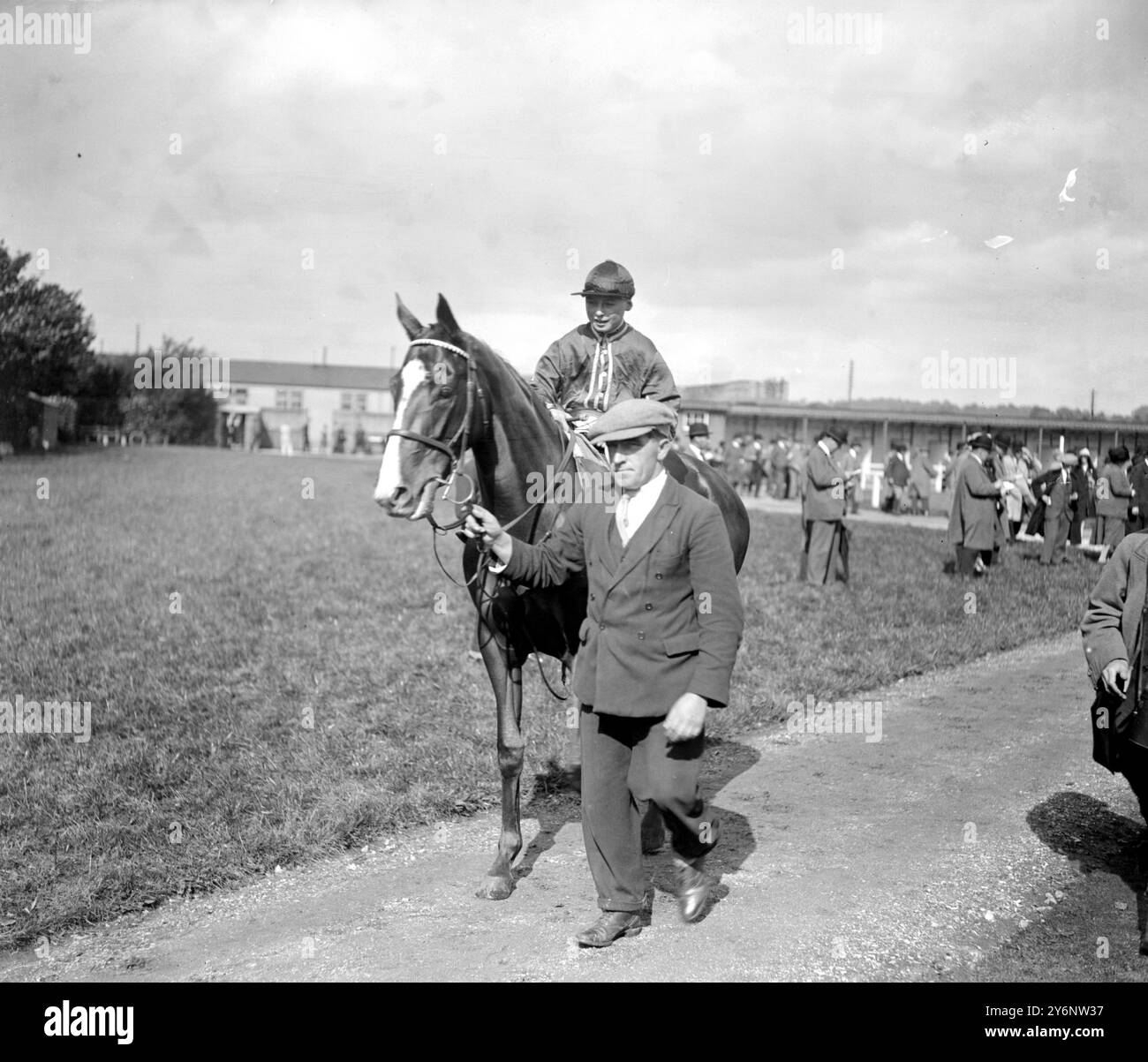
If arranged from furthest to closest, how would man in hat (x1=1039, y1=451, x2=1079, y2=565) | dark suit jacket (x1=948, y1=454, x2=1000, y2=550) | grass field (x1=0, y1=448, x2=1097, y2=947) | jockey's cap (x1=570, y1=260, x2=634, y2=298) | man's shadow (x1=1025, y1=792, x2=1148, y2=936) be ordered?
1. man in hat (x1=1039, y1=451, x2=1079, y2=565)
2. dark suit jacket (x1=948, y1=454, x2=1000, y2=550)
3. jockey's cap (x1=570, y1=260, x2=634, y2=298)
4. grass field (x1=0, y1=448, x2=1097, y2=947)
5. man's shadow (x1=1025, y1=792, x2=1148, y2=936)

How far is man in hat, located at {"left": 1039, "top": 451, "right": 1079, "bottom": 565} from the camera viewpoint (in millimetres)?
18016

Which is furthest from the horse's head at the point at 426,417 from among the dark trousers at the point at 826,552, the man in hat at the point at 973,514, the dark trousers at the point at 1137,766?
the man in hat at the point at 973,514

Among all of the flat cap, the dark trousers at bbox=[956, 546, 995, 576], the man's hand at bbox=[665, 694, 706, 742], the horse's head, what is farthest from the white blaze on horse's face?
the dark trousers at bbox=[956, 546, 995, 576]

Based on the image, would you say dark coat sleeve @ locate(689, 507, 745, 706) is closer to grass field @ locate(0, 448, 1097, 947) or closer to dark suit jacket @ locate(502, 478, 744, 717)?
dark suit jacket @ locate(502, 478, 744, 717)

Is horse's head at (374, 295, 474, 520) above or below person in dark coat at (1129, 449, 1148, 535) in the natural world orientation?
above

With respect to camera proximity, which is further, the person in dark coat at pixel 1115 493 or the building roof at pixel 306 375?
the building roof at pixel 306 375

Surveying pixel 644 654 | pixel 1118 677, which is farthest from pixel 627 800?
pixel 1118 677

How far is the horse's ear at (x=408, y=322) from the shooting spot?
4797mm

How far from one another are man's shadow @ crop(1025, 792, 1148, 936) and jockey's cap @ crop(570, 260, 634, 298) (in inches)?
149

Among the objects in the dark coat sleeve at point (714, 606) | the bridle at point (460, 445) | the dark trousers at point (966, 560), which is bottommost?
the dark trousers at point (966, 560)

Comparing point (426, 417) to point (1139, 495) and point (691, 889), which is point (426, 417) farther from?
point (1139, 495)

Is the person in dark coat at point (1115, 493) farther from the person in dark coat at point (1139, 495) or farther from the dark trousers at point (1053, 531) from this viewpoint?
the dark trousers at point (1053, 531)

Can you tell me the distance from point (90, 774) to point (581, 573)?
322cm

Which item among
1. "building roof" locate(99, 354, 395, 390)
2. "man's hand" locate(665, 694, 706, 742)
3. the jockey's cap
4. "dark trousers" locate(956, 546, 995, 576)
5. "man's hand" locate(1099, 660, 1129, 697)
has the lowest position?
"dark trousers" locate(956, 546, 995, 576)
